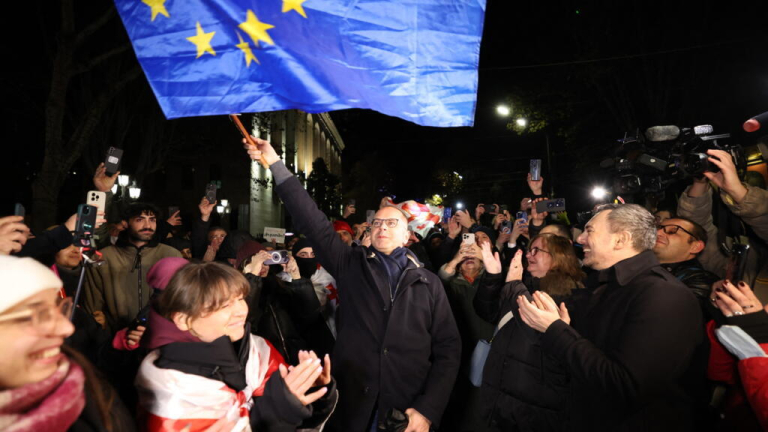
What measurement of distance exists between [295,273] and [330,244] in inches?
32.9

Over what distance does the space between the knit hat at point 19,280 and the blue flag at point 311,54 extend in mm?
1896

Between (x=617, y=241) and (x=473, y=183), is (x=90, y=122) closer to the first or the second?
(x=617, y=241)

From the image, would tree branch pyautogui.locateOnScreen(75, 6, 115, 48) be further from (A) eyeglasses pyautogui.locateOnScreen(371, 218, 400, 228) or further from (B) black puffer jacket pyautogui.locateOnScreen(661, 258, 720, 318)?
(B) black puffer jacket pyautogui.locateOnScreen(661, 258, 720, 318)

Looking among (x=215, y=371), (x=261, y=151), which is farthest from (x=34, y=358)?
(x=261, y=151)

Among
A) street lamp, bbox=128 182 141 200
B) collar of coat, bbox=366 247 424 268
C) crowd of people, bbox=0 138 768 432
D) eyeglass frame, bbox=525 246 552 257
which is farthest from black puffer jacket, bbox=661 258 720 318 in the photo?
street lamp, bbox=128 182 141 200

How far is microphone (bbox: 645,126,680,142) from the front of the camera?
431 cm

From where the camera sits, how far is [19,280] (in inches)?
48.5

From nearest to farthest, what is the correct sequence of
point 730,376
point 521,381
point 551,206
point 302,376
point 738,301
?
point 302,376 < point 738,301 < point 730,376 < point 521,381 < point 551,206

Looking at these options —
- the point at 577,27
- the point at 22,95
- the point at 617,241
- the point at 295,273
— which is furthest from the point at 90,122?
the point at 577,27

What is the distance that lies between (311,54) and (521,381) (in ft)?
9.01

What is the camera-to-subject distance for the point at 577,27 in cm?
1215

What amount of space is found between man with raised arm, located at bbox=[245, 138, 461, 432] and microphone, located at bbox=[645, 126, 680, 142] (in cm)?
290

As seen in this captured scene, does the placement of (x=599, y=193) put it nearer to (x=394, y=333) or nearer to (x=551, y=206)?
(x=551, y=206)

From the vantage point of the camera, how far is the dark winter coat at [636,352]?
84.8 inches
